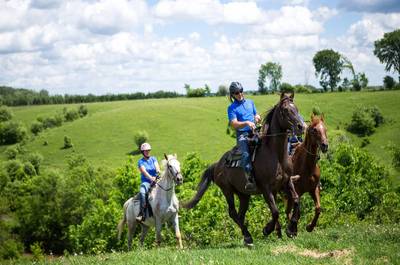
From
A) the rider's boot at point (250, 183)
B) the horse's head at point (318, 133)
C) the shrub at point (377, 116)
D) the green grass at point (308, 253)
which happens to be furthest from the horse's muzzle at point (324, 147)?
the shrub at point (377, 116)

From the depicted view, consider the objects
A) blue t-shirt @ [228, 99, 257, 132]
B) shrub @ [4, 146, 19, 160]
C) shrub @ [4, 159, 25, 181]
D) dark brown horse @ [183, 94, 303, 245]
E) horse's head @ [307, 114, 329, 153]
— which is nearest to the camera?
dark brown horse @ [183, 94, 303, 245]

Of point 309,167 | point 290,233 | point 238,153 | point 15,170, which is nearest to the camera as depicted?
point 238,153

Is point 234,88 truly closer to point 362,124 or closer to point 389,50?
point 362,124

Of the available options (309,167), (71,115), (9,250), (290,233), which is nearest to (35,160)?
(9,250)

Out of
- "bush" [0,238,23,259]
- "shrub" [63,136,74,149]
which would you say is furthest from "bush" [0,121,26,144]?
"bush" [0,238,23,259]

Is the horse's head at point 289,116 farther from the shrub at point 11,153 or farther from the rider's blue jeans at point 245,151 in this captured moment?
the shrub at point 11,153

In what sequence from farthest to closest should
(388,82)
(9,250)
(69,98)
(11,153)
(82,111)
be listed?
(69,98) → (82,111) → (388,82) → (11,153) → (9,250)

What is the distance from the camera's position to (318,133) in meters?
14.5

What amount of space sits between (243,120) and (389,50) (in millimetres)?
129730

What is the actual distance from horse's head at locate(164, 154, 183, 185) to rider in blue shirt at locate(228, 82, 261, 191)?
4.47 m

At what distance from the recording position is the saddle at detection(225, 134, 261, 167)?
1290cm

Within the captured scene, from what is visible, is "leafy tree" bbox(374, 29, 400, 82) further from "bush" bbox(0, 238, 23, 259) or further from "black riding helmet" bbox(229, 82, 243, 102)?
"black riding helmet" bbox(229, 82, 243, 102)

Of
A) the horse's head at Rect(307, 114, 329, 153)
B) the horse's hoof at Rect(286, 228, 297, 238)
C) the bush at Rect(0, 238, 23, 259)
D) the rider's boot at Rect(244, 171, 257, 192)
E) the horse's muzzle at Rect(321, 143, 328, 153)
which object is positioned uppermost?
the horse's head at Rect(307, 114, 329, 153)

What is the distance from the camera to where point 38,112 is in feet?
496
